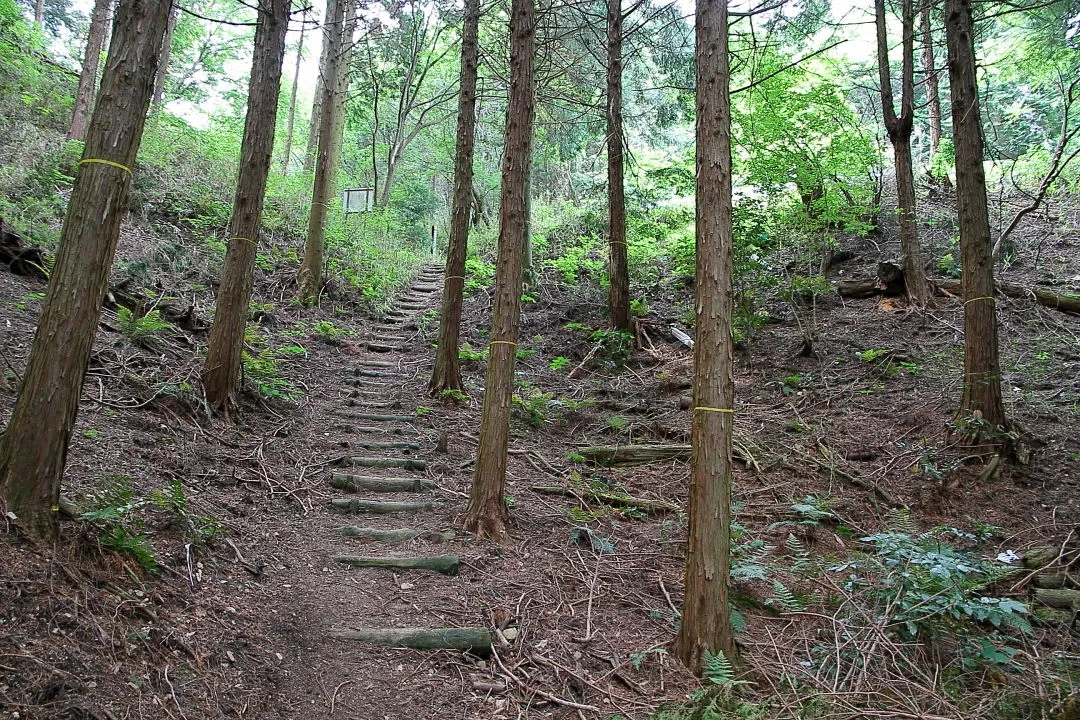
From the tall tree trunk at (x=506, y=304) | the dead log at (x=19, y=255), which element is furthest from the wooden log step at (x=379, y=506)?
the dead log at (x=19, y=255)

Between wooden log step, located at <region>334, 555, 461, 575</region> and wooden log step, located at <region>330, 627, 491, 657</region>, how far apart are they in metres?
0.82

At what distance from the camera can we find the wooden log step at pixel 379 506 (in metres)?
5.56

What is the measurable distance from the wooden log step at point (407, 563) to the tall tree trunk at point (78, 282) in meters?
2.01

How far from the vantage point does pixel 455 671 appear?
3.59m

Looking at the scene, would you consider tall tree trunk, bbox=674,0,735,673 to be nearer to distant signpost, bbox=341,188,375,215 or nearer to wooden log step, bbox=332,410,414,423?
wooden log step, bbox=332,410,414,423

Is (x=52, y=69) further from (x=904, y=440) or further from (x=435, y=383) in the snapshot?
(x=904, y=440)

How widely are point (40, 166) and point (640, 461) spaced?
35.0ft

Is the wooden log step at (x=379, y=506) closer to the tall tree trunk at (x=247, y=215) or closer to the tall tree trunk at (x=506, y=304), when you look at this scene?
the tall tree trunk at (x=506, y=304)

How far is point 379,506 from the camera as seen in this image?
564cm

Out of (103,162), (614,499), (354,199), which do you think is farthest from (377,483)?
(354,199)

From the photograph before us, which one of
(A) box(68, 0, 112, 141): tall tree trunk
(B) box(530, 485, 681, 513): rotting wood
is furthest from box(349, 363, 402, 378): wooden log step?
(A) box(68, 0, 112, 141): tall tree trunk

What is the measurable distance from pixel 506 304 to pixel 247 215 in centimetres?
368

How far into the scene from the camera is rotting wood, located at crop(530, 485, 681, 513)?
6012 mm

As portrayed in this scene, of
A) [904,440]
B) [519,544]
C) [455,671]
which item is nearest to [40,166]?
[519,544]
